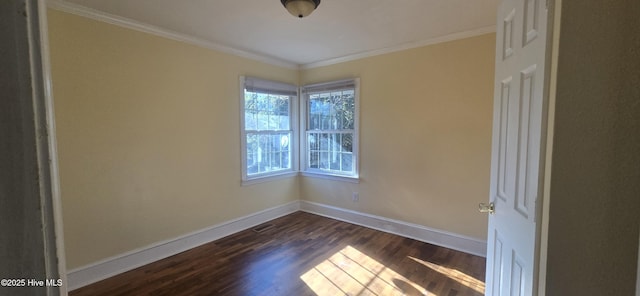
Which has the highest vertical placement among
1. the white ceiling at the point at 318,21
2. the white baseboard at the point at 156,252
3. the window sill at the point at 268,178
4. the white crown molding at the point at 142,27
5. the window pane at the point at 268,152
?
the white ceiling at the point at 318,21

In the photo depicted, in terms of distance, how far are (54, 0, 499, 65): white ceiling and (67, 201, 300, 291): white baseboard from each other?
2.12 metres

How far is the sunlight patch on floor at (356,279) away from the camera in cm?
222

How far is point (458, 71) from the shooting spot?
2.83 metres

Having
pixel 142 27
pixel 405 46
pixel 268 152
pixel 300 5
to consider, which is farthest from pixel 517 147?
pixel 268 152

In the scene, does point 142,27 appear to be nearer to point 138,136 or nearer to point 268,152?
point 138,136

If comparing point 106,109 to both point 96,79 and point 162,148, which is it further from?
point 162,148

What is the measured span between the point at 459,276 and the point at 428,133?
1.45 m

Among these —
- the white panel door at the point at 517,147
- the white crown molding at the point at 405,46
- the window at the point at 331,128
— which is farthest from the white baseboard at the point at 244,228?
the white crown molding at the point at 405,46

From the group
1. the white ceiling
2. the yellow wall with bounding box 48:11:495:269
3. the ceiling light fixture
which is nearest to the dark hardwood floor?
the yellow wall with bounding box 48:11:495:269

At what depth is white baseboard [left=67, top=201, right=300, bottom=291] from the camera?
230 cm

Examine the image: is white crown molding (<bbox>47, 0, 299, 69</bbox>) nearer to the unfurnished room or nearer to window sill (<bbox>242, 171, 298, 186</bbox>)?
the unfurnished room

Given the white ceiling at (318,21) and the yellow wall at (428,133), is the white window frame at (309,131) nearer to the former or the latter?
the yellow wall at (428,133)

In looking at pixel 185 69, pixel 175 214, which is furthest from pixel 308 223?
pixel 185 69

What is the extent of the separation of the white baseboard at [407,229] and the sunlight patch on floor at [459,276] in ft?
1.59
